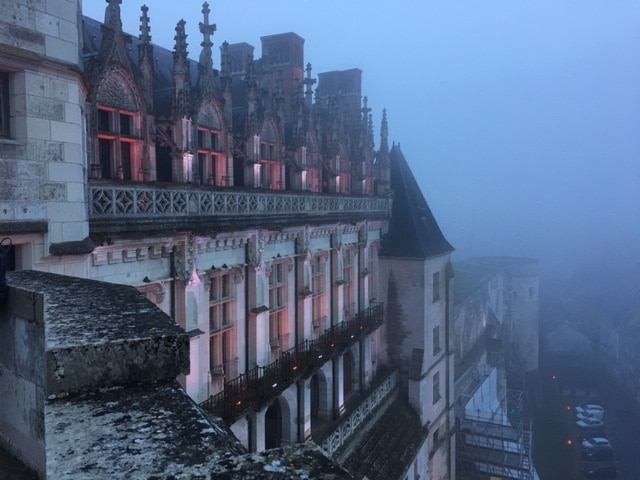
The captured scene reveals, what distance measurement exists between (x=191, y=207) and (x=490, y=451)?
24217 mm

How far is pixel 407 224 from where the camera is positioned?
25.7m

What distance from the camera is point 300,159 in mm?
18641

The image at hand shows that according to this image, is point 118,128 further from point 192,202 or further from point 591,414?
point 591,414

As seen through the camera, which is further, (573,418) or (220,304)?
(573,418)

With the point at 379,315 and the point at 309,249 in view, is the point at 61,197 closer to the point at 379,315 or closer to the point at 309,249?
the point at 309,249

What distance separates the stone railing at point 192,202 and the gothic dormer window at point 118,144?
34.3 inches

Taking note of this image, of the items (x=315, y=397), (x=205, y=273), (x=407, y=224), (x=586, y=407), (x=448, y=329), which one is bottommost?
(x=586, y=407)

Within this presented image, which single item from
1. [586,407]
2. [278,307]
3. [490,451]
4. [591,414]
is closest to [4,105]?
[278,307]

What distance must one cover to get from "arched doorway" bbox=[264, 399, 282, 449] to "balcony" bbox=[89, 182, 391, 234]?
678 cm

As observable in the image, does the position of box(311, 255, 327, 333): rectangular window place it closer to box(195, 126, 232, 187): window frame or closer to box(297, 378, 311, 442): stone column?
box(297, 378, 311, 442): stone column

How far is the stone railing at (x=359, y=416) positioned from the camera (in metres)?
16.9

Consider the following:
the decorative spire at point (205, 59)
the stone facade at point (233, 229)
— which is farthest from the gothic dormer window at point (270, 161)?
the decorative spire at point (205, 59)

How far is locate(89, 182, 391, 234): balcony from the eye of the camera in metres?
9.80

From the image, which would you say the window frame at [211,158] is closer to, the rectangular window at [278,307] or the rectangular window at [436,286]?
the rectangular window at [278,307]
